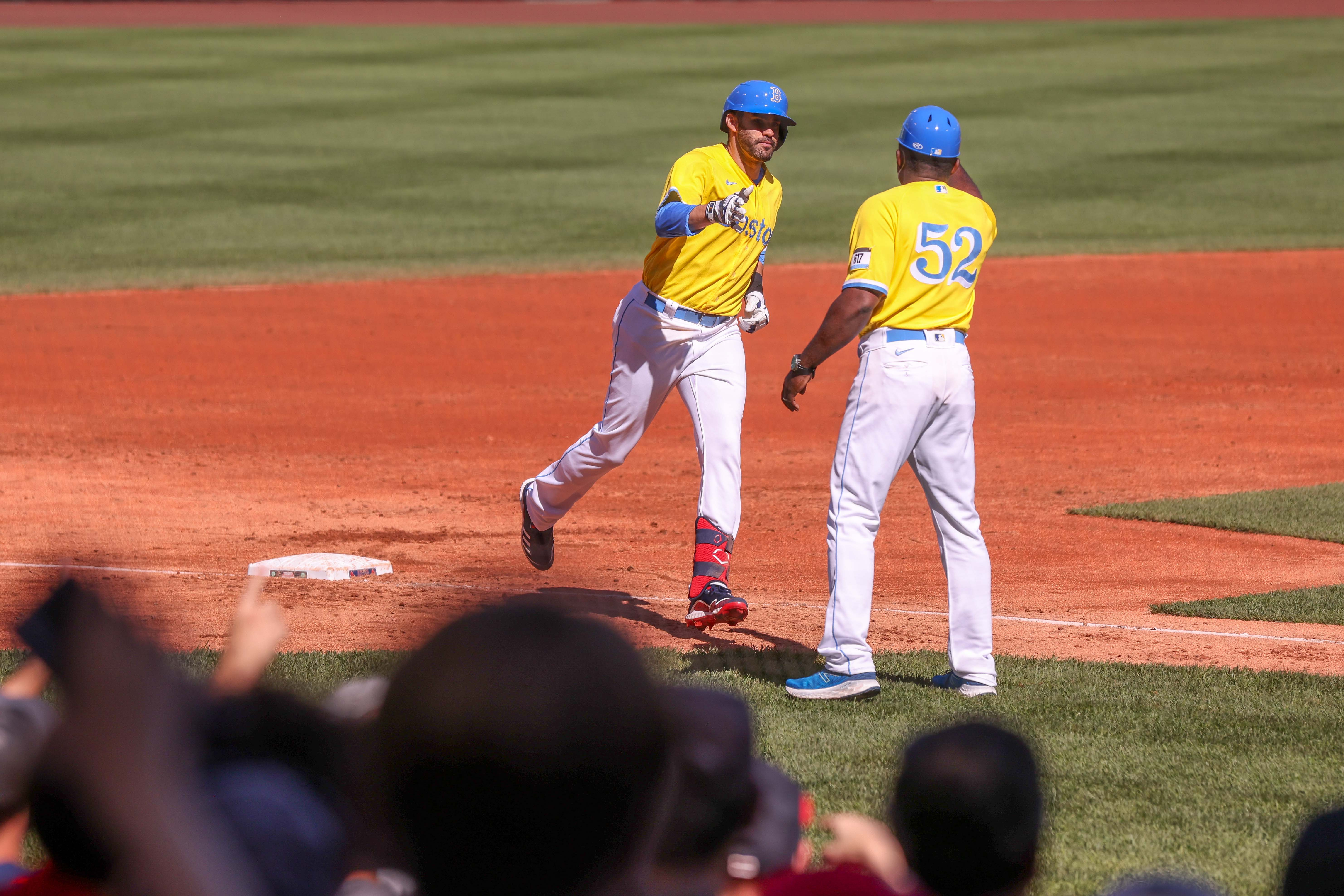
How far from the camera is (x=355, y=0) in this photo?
5284cm

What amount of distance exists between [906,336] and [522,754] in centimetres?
489

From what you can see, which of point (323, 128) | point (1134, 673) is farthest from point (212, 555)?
point (323, 128)

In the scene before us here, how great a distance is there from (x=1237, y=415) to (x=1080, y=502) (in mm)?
3352

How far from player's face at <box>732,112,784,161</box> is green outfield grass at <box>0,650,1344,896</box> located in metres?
2.25

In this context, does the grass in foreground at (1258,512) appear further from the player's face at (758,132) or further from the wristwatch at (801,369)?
the wristwatch at (801,369)

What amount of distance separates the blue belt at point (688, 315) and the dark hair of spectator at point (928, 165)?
146 cm

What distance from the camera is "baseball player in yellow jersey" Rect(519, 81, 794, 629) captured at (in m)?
7.17

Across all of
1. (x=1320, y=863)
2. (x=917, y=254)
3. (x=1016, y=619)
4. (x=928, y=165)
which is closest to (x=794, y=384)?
(x=917, y=254)

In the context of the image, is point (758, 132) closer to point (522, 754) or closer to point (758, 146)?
point (758, 146)

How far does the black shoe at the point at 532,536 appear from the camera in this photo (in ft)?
24.2

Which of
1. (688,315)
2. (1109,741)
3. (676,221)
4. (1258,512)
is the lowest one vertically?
(1109,741)

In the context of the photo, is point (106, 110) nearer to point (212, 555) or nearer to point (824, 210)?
point (824, 210)

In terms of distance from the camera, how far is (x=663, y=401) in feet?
24.3

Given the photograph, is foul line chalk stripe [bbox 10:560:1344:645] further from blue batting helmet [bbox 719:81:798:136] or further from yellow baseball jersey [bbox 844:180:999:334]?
blue batting helmet [bbox 719:81:798:136]
